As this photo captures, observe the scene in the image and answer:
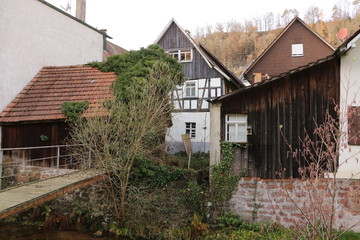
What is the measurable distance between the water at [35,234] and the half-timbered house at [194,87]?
371 inches

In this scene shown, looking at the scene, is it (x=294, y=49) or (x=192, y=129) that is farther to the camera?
(x=294, y=49)

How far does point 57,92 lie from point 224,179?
27.4 ft

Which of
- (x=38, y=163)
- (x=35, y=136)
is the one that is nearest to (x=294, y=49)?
(x=35, y=136)

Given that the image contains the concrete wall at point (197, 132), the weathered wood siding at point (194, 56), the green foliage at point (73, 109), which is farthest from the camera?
the weathered wood siding at point (194, 56)

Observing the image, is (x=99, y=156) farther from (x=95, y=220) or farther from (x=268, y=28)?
(x=268, y=28)

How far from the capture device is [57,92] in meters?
13.8

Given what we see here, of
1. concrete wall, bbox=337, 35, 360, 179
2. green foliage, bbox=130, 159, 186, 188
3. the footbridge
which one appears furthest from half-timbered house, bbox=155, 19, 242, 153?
concrete wall, bbox=337, 35, 360, 179

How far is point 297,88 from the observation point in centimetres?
1102

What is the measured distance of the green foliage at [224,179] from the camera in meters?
11.3

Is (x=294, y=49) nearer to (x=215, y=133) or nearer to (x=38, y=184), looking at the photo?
(x=215, y=133)

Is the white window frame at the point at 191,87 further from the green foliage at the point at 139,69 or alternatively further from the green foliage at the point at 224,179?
the green foliage at the point at 224,179

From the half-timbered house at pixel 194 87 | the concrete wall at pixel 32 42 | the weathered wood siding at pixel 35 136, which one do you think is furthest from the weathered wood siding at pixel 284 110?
the concrete wall at pixel 32 42

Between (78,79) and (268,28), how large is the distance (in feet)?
206

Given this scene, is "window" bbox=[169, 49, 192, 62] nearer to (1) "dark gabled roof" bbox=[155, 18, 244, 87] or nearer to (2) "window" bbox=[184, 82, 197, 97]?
(1) "dark gabled roof" bbox=[155, 18, 244, 87]
